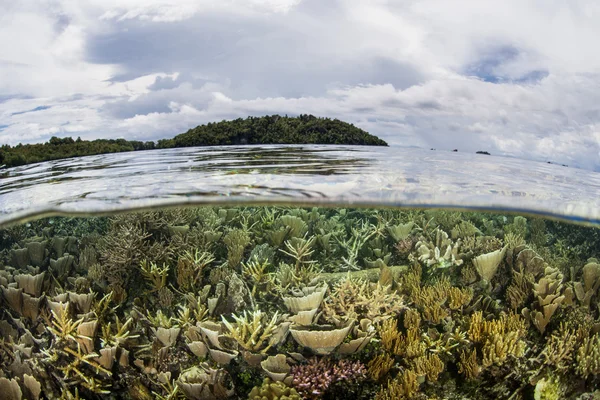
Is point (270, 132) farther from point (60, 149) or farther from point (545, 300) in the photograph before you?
point (545, 300)

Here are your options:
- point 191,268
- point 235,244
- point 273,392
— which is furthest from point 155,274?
point 273,392

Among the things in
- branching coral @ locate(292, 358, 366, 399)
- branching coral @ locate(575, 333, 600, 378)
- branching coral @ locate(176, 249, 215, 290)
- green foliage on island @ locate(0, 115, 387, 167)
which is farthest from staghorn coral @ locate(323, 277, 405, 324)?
green foliage on island @ locate(0, 115, 387, 167)

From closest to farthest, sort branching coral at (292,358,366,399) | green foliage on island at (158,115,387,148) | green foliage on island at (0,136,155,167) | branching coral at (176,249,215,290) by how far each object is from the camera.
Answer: branching coral at (292,358,366,399) < branching coral at (176,249,215,290) < green foliage on island at (0,136,155,167) < green foliage on island at (158,115,387,148)

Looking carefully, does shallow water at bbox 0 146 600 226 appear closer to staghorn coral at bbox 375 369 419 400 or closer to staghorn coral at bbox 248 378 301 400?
staghorn coral at bbox 375 369 419 400

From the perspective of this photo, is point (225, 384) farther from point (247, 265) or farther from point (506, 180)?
point (506, 180)

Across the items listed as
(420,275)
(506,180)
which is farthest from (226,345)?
(506,180)

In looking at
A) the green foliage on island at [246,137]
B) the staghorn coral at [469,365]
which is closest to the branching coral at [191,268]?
the staghorn coral at [469,365]

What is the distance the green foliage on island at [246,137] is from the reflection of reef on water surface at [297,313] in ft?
20.9

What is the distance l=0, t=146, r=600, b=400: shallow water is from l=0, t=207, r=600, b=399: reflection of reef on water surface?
26 mm

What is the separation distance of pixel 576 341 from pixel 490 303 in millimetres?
1465

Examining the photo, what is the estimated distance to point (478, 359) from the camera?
582cm

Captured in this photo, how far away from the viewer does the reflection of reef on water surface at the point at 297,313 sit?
18.5 ft

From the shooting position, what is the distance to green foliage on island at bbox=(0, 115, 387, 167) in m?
12.9

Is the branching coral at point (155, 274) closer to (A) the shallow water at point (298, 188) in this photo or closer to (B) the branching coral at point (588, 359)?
(A) the shallow water at point (298, 188)
